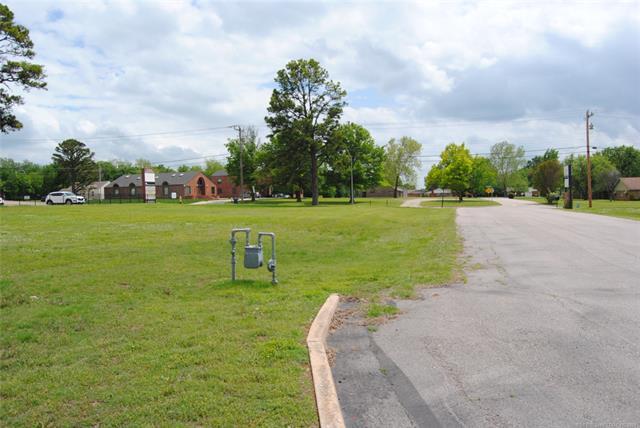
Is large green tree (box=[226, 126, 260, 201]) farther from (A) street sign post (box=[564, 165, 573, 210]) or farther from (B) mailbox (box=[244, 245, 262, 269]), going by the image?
(B) mailbox (box=[244, 245, 262, 269])

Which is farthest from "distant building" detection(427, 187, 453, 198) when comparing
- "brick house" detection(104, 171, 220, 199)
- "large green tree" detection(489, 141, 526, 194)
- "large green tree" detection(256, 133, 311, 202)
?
"large green tree" detection(256, 133, 311, 202)

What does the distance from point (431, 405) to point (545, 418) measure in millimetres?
841

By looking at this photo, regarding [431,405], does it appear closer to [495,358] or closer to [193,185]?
[495,358]

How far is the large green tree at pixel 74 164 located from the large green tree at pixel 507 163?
325ft

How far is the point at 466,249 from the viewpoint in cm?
1445

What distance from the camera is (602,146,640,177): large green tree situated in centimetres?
10550

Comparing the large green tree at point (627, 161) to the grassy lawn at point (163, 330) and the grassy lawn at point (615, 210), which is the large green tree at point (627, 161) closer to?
the grassy lawn at point (615, 210)

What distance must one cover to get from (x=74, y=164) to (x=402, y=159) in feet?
222

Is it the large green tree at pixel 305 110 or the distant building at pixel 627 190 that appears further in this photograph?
the distant building at pixel 627 190

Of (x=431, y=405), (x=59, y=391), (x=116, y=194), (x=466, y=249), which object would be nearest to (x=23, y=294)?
(x=59, y=391)

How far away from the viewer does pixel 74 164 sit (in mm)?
88375

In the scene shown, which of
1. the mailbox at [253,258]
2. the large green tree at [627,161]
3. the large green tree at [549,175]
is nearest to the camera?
the mailbox at [253,258]

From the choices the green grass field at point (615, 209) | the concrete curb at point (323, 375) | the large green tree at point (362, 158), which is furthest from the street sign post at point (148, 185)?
the concrete curb at point (323, 375)

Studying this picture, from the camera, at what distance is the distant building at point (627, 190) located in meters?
85.4
